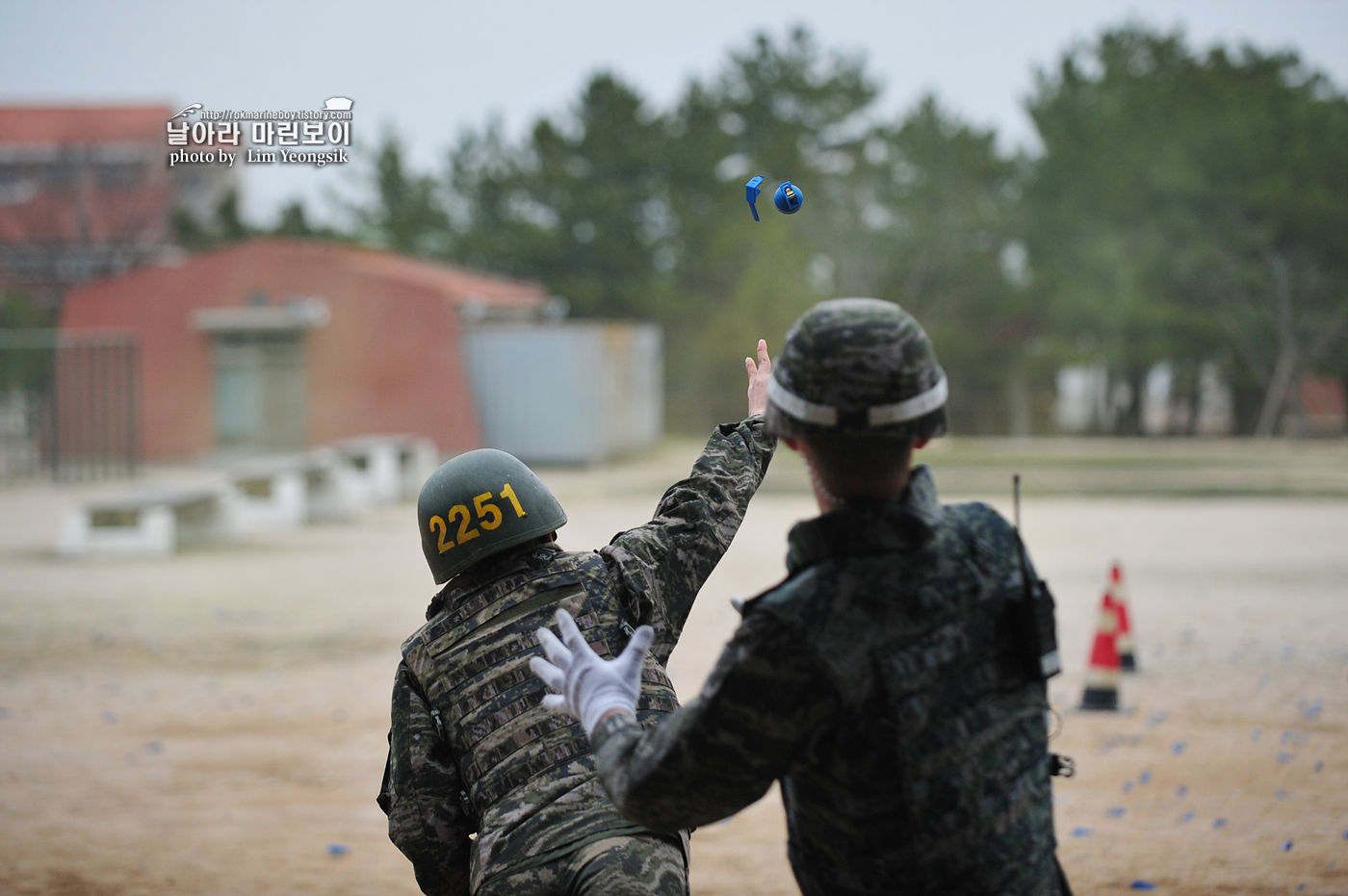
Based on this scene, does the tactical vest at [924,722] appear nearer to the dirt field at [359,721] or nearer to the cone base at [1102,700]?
the dirt field at [359,721]

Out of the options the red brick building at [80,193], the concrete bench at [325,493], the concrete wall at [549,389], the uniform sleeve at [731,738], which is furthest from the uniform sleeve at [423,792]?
the red brick building at [80,193]

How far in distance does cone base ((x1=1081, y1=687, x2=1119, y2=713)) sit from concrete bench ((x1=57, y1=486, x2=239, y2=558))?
35.3 ft

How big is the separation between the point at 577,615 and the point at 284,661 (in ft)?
23.6

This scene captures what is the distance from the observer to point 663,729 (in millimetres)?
1980

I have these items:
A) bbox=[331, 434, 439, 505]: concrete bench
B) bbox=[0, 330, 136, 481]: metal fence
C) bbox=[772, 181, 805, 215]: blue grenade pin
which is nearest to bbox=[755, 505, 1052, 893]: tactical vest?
bbox=[772, 181, 805, 215]: blue grenade pin

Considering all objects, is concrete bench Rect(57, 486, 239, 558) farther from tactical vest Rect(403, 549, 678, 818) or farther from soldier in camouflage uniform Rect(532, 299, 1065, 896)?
soldier in camouflage uniform Rect(532, 299, 1065, 896)

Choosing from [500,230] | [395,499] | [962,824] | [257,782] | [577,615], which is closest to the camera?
[962,824]

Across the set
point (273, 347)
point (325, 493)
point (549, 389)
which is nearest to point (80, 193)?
point (273, 347)

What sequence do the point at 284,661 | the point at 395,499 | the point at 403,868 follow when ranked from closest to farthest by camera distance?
1. the point at 403,868
2. the point at 284,661
3. the point at 395,499

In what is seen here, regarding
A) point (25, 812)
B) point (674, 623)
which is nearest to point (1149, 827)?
point (674, 623)

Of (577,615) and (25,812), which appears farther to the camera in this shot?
(25,812)

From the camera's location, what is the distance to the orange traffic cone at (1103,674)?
7.52 metres

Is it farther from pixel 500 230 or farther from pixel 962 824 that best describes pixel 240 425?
pixel 962 824

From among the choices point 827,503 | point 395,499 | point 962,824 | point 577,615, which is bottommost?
point 395,499
